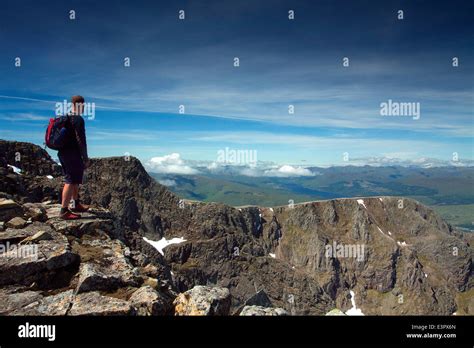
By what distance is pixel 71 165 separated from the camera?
59.0 feet

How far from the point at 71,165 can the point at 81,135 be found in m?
1.88

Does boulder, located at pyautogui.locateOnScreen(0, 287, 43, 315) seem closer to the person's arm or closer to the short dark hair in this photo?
the person's arm

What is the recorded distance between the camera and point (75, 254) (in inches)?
592

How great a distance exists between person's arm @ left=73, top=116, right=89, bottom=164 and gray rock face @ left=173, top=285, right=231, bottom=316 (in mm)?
9862

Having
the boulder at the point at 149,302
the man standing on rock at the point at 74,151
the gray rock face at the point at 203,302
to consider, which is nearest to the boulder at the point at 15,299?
the boulder at the point at 149,302

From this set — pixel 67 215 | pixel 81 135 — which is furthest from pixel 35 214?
pixel 81 135

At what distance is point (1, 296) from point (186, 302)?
6916 mm

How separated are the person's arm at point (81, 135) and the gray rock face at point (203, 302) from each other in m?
9.86

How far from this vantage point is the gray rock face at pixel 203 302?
11867 millimetres

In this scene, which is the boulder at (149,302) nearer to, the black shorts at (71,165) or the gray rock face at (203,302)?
the gray rock face at (203,302)

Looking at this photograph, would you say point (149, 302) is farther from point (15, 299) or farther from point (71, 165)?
point (71, 165)

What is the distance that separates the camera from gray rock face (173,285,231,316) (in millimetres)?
11867
